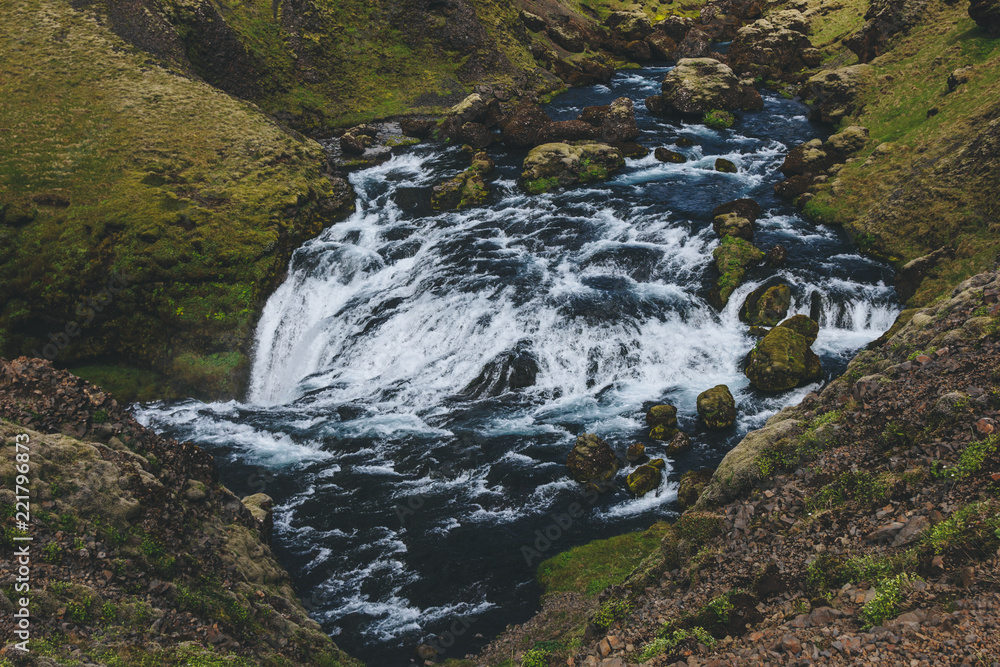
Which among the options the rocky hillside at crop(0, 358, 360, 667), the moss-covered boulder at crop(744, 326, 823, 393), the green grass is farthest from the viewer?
→ the moss-covered boulder at crop(744, 326, 823, 393)

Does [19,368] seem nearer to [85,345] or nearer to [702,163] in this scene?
[85,345]

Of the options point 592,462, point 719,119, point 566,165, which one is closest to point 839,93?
point 719,119

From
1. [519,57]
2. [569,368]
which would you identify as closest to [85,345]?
[569,368]

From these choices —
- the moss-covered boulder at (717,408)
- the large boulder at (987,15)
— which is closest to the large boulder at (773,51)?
the large boulder at (987,15)

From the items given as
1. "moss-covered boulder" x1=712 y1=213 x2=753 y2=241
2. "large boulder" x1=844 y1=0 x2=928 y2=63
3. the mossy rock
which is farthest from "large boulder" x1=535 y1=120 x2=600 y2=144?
the mossy rock

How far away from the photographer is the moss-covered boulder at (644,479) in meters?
19.0

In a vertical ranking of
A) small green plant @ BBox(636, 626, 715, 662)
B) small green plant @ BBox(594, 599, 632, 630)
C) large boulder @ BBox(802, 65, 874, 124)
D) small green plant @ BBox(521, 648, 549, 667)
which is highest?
large boulder @ BBox(802, 65, 874, 124)

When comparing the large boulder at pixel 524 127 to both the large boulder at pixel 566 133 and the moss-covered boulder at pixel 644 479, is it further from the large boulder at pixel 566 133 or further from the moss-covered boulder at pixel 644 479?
the moss-covered boulder at pixel 644 479

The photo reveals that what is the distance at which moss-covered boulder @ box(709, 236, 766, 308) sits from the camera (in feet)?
90.4

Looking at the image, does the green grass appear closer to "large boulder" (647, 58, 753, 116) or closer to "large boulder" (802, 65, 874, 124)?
"large boulder" (802, 65, 874, 124)

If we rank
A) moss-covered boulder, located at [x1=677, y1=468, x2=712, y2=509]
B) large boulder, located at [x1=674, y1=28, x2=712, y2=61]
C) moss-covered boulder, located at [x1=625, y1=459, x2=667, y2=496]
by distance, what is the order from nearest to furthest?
moss-covered boulder, located at [x1=677, y1=468, x2=712, y2=509]
moss-covered boulder, located at [x1=625, y1=459, x2=667, y2=496]
large boulder, located at [x1=674, y1=28, x2=712, y2=61]

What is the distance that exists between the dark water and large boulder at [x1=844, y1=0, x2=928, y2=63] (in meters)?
16.6

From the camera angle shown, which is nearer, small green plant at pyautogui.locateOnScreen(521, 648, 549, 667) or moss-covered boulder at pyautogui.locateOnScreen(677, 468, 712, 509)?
small green plant at pyautogui.locateOnScreen(521, 648, 549, 667)

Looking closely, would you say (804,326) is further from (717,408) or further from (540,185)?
(540,185)
